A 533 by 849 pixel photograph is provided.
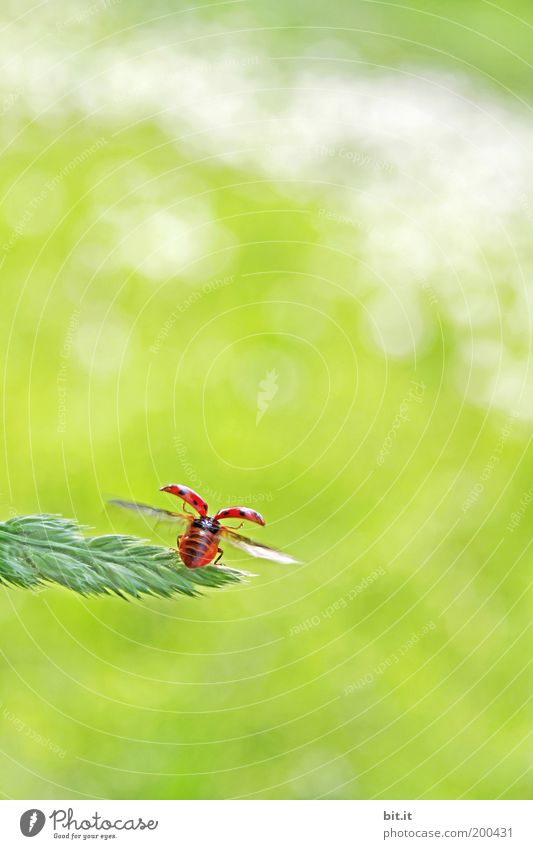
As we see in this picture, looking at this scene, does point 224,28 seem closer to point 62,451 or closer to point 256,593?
point 62,451

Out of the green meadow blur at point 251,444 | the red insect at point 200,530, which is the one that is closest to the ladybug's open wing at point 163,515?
the red insect at point 200,530

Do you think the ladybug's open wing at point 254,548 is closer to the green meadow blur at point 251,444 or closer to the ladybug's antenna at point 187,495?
the ladybug's antenna at point 187,495

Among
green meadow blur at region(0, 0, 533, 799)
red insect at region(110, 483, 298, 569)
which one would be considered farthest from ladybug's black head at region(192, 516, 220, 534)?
green meadow blur at region(0, 0, 533, 799)
